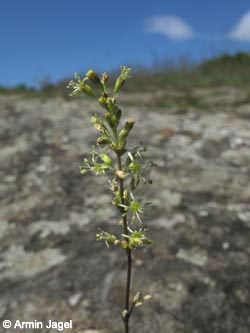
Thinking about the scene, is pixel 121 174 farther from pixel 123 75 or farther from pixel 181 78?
pixel 181 78

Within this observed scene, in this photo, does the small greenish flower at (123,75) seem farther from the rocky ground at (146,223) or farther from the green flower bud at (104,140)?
the rocky ground at (146,223)

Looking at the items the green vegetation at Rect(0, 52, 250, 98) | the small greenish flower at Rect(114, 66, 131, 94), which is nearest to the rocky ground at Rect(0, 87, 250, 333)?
the small greenish flower at Rect(114, 66, 131, 94)

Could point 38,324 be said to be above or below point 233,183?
below

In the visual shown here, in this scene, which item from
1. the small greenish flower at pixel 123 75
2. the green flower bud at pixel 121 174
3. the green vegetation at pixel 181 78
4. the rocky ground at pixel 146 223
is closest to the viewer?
the green flower bud at pixel 121 174

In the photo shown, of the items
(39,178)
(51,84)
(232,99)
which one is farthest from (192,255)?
(51,84)

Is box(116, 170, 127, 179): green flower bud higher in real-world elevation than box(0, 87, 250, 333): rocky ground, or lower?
higher

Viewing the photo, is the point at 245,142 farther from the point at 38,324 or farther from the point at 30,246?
the point at 38,324

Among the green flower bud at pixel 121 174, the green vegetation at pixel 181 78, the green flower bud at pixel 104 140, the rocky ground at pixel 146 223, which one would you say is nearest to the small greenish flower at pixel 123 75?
the green flower bud at pixel 104 140

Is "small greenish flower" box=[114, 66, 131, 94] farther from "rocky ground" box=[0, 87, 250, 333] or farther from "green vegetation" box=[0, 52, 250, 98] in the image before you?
"green vegetation" box=[0, 52, 250, 98]

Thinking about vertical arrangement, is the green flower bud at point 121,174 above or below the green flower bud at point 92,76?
below
